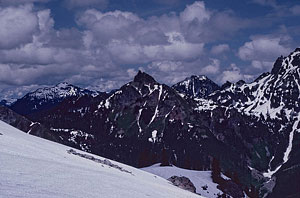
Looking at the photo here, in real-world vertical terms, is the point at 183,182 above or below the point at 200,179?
below

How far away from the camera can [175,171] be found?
100125mm

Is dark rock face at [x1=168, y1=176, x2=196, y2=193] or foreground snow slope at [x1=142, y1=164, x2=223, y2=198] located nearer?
dark rock face at [x1=168, y1=176, x2=196, y2=193]

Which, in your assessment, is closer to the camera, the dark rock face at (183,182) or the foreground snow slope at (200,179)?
the dark rock face at (183,182)

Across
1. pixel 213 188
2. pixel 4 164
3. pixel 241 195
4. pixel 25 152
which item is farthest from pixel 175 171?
pixel 4 164

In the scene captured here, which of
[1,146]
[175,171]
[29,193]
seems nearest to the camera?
[29,193]

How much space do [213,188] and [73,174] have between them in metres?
73.7

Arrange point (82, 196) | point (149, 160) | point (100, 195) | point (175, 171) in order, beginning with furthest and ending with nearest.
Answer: point (149, 160)
point (175, 171)
point (100, 195)
point (82, 196)

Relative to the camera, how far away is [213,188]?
90.8m

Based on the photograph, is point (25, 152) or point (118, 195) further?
point (25, 152)

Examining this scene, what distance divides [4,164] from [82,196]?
7006mm

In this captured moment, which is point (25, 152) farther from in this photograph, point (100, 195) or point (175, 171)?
point (175, 171)

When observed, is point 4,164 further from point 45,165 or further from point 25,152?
point 25,152

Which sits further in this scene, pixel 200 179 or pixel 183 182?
pixel 200 179

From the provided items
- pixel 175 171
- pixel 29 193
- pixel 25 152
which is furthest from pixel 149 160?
pixel 29 193
